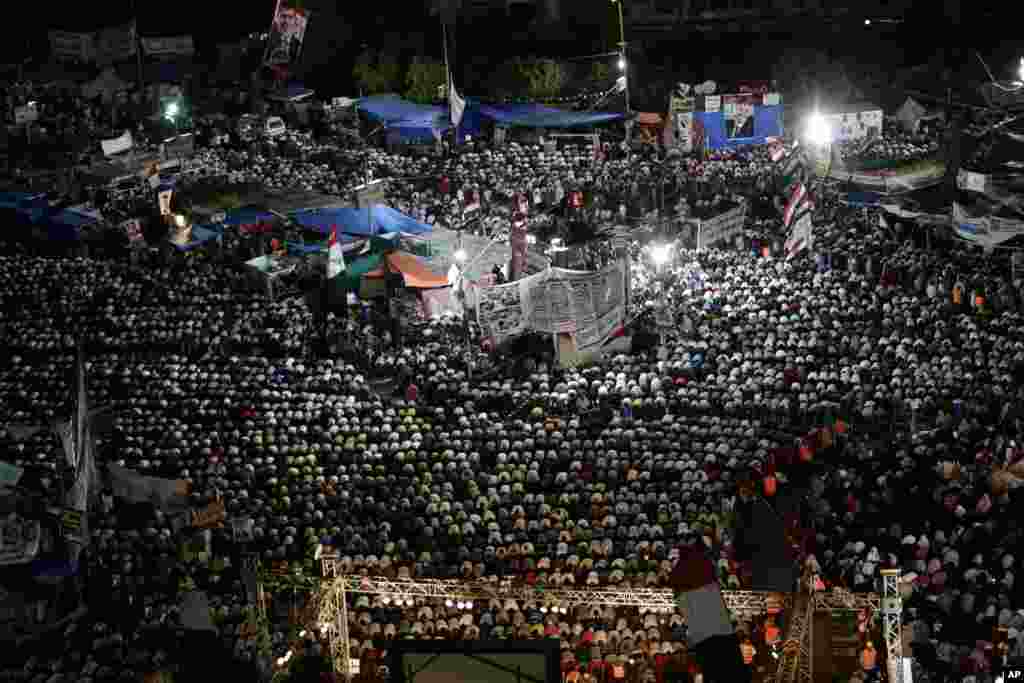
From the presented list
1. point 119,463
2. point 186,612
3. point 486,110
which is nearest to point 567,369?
point 119,463

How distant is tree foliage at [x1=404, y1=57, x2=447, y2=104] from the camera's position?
42.3 metres

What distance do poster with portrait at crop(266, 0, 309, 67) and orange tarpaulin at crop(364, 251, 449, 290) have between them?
12.4 meters

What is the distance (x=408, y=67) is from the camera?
4447 cm

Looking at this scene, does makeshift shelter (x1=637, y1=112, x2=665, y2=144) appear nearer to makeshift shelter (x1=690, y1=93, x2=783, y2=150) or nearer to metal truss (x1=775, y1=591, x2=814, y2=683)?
makeshift shelter (x1=690, y1=93, x2=783, y2=150)

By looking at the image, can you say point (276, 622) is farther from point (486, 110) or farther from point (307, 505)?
point (486, 110)

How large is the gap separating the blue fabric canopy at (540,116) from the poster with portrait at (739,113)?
305 cm

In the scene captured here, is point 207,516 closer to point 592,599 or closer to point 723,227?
point 592,599

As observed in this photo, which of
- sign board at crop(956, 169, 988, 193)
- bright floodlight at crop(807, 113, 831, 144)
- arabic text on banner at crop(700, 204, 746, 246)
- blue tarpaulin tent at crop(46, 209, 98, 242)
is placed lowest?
blue tarpaulin tent at crop(46, 209, 98, 242)

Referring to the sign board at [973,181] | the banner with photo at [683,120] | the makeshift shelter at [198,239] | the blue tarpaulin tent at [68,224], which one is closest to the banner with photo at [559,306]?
the sign board at [973,181]

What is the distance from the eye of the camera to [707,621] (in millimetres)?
14523

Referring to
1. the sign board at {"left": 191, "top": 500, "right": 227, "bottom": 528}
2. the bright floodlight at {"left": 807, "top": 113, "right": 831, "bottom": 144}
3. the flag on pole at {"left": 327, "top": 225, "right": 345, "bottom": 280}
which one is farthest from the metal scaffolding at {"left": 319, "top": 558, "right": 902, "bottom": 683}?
the bright floodlight at {"left": 807, "top": 113, "right": 831, "bottom": 144}

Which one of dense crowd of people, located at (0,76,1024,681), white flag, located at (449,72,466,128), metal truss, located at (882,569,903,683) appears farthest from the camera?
white flag, located at (449,72,466,128)

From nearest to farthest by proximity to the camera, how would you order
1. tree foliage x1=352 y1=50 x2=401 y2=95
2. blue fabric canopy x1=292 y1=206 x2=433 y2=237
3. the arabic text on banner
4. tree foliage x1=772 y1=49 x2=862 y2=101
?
the arabic text on banner, blue fabric canopy x1=292 y1=206 x2=433 y2=237, tree foliage x1=772 y1=49 x2=862 y2=101, tree foliage x1=352 y1=50 x2=401 y2=95

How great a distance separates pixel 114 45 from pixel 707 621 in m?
36.6
